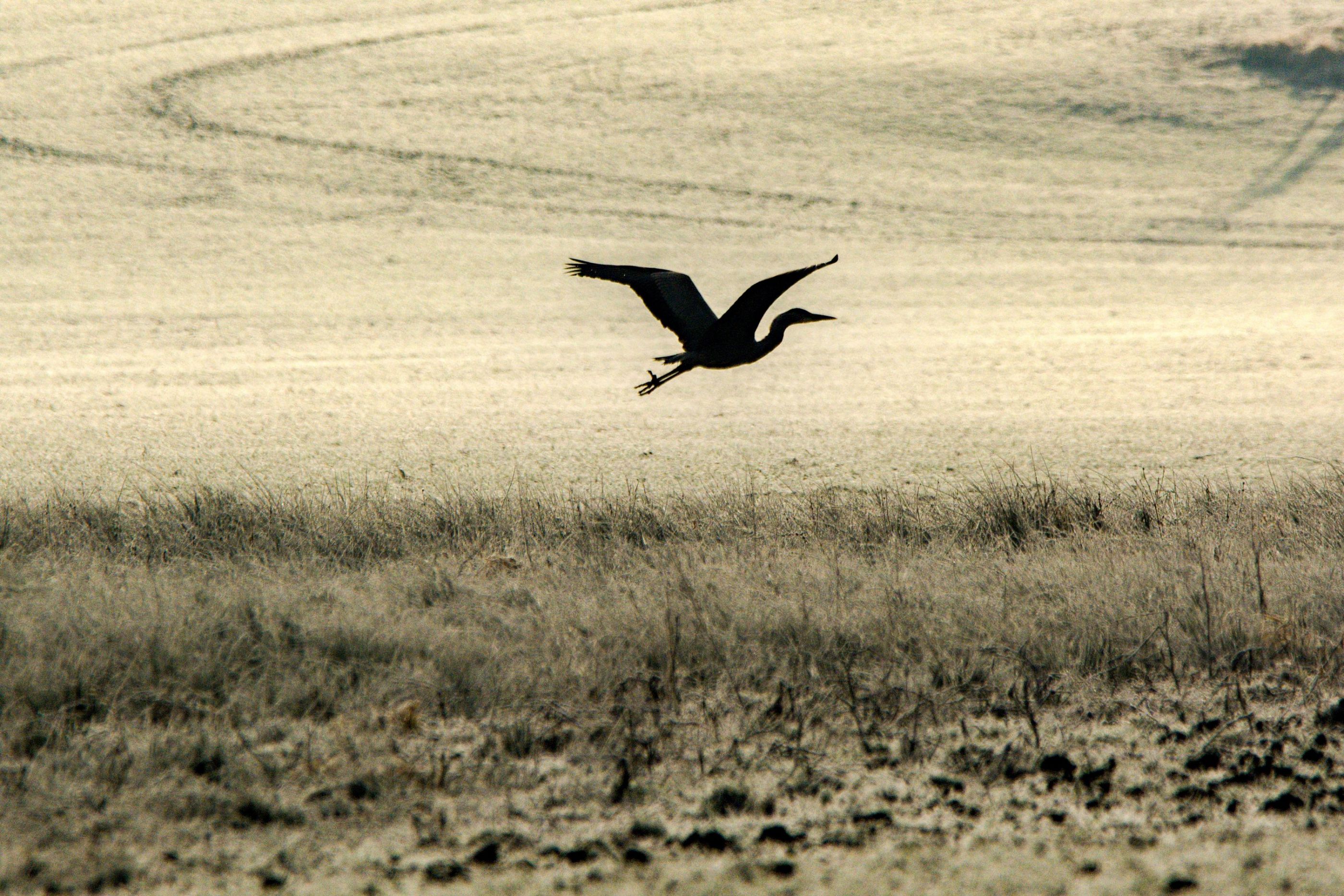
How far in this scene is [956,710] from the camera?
10.7 ft

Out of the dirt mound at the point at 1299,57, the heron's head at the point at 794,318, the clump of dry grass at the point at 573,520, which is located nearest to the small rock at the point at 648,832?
the heron's head at the point at 794,318

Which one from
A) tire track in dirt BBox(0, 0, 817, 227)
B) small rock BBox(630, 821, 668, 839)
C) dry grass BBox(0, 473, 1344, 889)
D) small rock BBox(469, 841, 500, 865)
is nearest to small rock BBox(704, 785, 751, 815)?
dry grass BBox(0, 473, 1344, 889)

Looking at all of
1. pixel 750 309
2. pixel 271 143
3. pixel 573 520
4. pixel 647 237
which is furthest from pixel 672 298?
pixel 271 143

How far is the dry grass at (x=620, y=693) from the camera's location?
2.70 meters

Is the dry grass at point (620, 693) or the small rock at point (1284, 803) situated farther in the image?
the small rock at point (1284, 803)

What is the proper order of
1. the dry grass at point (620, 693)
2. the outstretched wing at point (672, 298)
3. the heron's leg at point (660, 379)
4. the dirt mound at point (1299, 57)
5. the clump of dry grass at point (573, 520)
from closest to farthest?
the dry grass at point (620, 693) → the heron's leg at point (660, 379) → the outstretched wing at point (672, 298) → the clump of dry grass at point (573, 520) → the dirt mound at point (1299, 57)

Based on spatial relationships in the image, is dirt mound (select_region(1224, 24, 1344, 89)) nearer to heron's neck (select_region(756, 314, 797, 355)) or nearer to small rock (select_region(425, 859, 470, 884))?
heron's neck (select_region(756, 314, 797, 355))

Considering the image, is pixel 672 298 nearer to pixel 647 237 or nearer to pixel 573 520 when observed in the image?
pixel 573 520

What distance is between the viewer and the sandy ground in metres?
7.24

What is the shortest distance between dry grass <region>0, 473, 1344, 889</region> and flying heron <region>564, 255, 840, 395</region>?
0.68m

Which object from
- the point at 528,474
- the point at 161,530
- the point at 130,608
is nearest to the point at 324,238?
the point at 528,474

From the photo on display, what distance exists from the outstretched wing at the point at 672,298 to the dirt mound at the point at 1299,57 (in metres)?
14.3

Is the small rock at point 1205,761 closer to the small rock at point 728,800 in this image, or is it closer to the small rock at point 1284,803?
the small rock at point 1284,803

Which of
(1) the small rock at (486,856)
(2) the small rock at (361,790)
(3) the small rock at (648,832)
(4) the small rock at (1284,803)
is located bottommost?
(4) the small rock at (1284,803)
